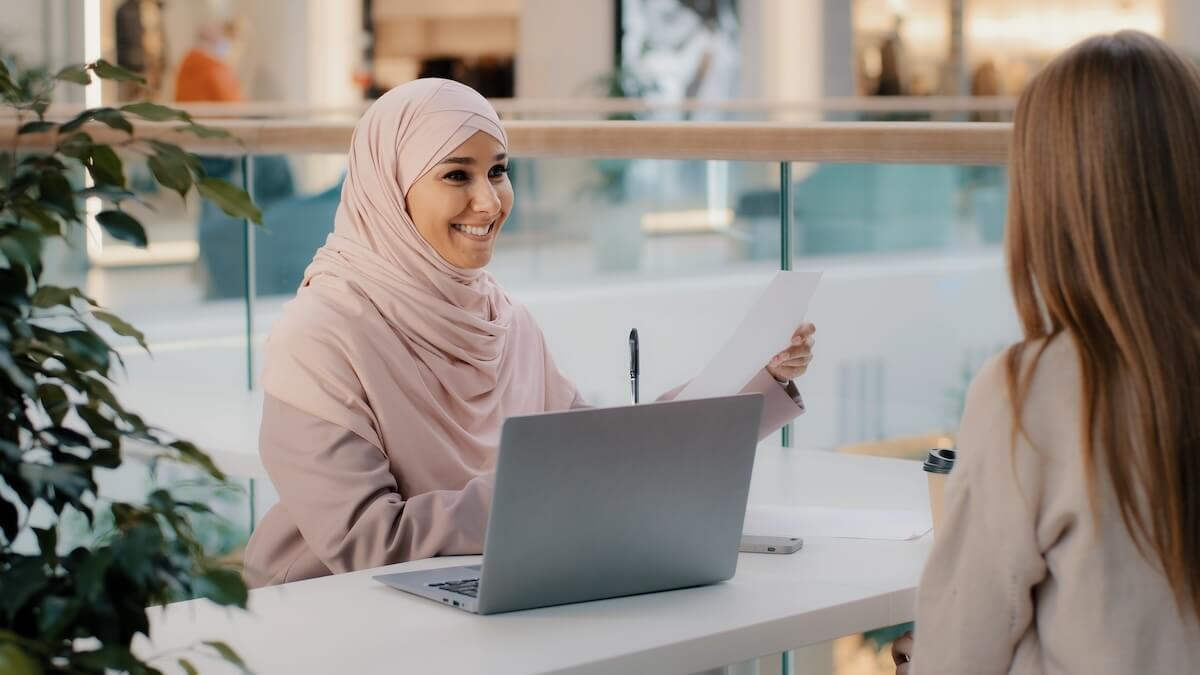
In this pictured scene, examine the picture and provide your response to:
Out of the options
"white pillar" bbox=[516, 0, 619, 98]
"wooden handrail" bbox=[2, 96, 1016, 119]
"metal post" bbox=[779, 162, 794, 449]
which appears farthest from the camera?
"white pillar" bbox=[516, 0, 619, 98]

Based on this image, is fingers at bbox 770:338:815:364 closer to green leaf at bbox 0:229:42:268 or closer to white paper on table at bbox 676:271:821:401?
white paper on table at bbox 676:271:821:401

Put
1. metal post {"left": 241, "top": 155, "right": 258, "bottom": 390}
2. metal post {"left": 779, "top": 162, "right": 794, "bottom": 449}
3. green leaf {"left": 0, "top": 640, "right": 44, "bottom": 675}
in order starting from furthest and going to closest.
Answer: metal post {"left": 241, "top": 155, "right": 258, "bottom": 390} → metal post {"left": 779, "top": 162, "right": 794, "bottom": 449} → green leaf {"left": 0, "top": 640, "right": 44, "bottom": 675}

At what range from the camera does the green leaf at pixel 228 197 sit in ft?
3.05

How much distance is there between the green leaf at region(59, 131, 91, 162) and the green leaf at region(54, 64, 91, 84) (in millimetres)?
47

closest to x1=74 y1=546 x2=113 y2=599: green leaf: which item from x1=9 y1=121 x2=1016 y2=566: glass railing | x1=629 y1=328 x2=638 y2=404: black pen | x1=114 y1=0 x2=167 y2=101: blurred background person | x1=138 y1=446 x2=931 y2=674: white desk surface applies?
x1=138 y1=446 x2=931 y2=674: white desk surface

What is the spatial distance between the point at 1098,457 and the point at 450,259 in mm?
1078

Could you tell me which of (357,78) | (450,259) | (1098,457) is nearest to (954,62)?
(357,78)

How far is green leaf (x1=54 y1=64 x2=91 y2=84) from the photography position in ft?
3.10

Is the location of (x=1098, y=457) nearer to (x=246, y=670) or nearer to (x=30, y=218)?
(x=246, y=670)

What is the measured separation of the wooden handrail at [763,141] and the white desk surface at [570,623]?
874 mm

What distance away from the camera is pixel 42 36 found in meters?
10.2

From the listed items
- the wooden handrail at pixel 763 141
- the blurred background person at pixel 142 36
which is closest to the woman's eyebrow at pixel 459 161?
the wooden handrail at pixel 763 141

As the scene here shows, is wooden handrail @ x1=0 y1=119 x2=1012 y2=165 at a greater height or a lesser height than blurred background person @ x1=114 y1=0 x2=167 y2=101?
lesser

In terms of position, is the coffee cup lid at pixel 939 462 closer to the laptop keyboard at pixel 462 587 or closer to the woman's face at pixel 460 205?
the laptop keyboard at pixel 462 587
